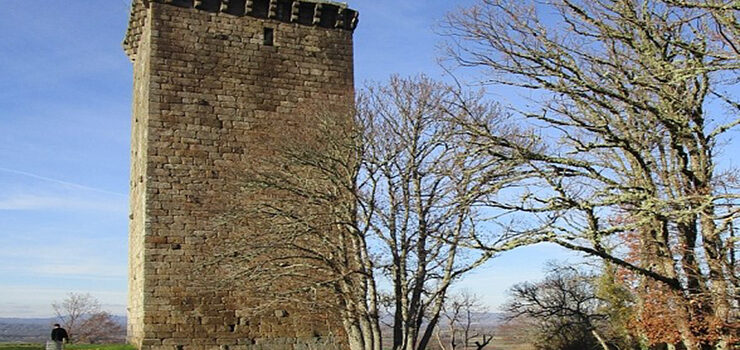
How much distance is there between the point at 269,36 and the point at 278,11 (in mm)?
612

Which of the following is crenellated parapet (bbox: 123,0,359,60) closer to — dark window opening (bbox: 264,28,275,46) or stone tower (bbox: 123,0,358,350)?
stone tower (bbox: 123,0,358,350)

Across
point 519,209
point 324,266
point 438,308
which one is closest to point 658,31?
point 519,209

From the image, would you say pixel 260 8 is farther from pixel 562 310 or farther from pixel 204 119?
pixel 562 310

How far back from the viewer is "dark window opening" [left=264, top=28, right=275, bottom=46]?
1688 centimetres

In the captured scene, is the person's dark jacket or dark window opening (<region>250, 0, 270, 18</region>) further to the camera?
dark window opening (<region>250, 0, 270, 18</region>)

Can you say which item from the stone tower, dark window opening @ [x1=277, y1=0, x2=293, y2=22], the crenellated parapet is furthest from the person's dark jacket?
dark window opening @ [x1=277, y1=0, x2=293, y2=22]

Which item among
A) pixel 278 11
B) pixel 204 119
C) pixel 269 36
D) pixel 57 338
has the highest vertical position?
pixel 278 11

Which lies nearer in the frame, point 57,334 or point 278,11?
point 57,334

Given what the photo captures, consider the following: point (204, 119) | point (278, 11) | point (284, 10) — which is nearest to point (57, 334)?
point (204, 119)

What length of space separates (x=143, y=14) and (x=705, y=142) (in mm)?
12032

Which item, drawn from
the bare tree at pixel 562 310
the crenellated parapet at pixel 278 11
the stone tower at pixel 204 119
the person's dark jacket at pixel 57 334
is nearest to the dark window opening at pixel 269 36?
the stone tower at pixel 204 119

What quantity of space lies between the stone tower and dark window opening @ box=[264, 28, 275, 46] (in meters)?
0.03

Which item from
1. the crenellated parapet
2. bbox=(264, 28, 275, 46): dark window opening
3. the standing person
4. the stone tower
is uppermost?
the crenellated parapet

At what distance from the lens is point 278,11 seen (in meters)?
17.0
